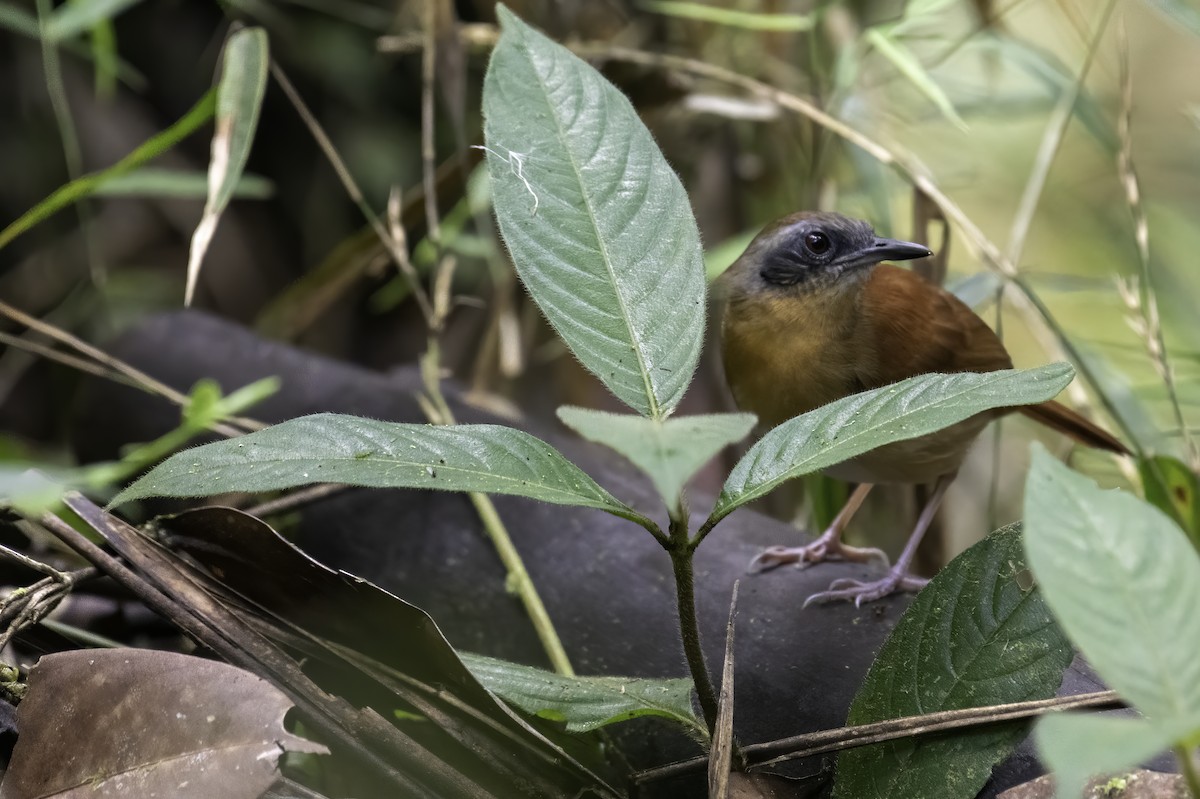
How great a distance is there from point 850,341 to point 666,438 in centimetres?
148

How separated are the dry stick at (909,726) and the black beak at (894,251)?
1.22 meters

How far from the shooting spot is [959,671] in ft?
3.91

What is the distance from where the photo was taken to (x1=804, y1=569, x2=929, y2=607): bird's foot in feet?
5.45

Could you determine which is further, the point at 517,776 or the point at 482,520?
the point at 482,520

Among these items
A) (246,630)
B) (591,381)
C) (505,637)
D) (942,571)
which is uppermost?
(942,571)

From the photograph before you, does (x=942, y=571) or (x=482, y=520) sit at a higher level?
(x=942, y=571)

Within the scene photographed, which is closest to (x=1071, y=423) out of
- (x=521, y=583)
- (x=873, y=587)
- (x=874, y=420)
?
(x=873, y=587)

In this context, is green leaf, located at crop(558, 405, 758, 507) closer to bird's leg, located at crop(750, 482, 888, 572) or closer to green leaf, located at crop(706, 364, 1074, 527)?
green leaf, located at crop(706, 364, 1074, 527)

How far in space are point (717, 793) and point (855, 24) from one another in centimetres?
287

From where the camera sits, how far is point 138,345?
2.69 metres

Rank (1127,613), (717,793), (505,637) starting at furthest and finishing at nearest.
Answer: (505,637)
(717,793)
(1127,613)

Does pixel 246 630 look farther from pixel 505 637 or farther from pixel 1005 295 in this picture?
pixel 1005 295

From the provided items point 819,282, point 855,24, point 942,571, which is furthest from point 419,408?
point 855,24

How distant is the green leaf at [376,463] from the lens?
1006 millimetres
